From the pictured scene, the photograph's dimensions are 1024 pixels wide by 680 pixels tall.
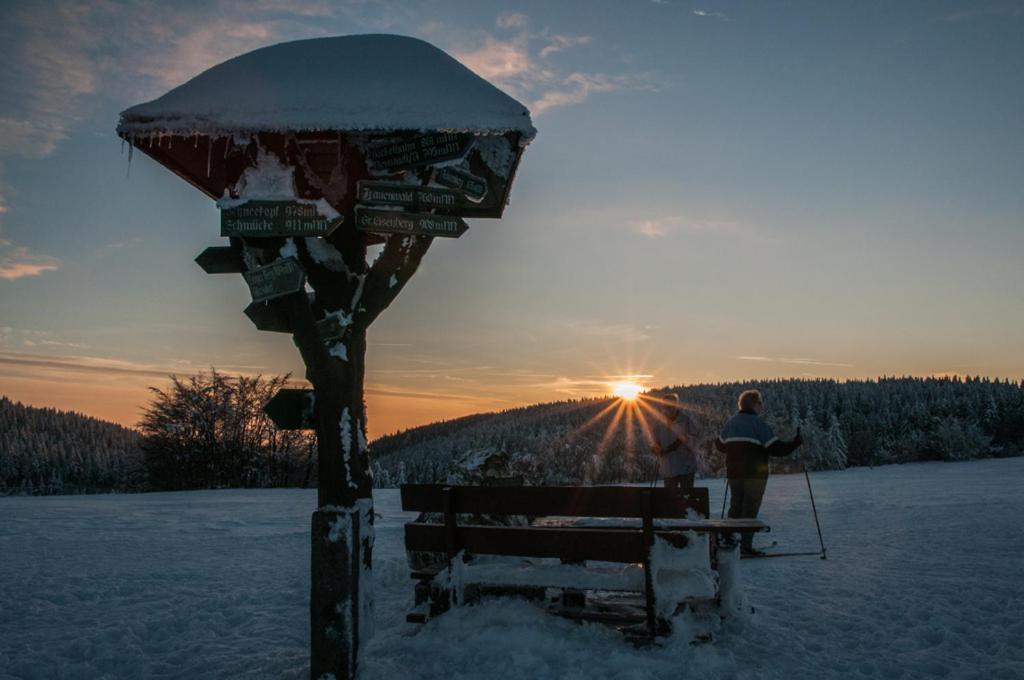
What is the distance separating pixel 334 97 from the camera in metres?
4.95

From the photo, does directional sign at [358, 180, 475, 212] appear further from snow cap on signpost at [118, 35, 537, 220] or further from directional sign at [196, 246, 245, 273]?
directional sign at [196, 246, 245, 273]

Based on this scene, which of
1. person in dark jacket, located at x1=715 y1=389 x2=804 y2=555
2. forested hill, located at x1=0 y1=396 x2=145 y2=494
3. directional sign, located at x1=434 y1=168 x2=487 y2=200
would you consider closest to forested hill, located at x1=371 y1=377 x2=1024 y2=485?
person in dark jacket, located at x1=715 y1=389 x2=804 y2=555

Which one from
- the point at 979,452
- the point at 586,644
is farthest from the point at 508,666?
the point at 979,452

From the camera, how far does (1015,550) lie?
9172mm

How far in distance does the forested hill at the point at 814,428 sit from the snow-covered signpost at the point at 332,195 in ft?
127

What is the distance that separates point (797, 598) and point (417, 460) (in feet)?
305

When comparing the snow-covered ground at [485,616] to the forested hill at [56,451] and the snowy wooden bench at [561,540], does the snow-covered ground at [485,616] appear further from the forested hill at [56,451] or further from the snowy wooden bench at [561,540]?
the forested hill at [56,451]

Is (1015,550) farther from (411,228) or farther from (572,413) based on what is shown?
(572,413)

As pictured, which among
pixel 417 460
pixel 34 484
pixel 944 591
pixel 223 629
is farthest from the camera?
pixel 417 460

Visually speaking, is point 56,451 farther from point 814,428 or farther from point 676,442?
point 676,442

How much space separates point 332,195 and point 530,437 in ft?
291

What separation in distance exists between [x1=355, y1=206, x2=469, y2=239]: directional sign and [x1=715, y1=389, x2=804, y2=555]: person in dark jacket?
5460mm

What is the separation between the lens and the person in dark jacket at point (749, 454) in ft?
28.8

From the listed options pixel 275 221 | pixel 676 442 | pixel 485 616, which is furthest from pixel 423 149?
pixel 676 442
